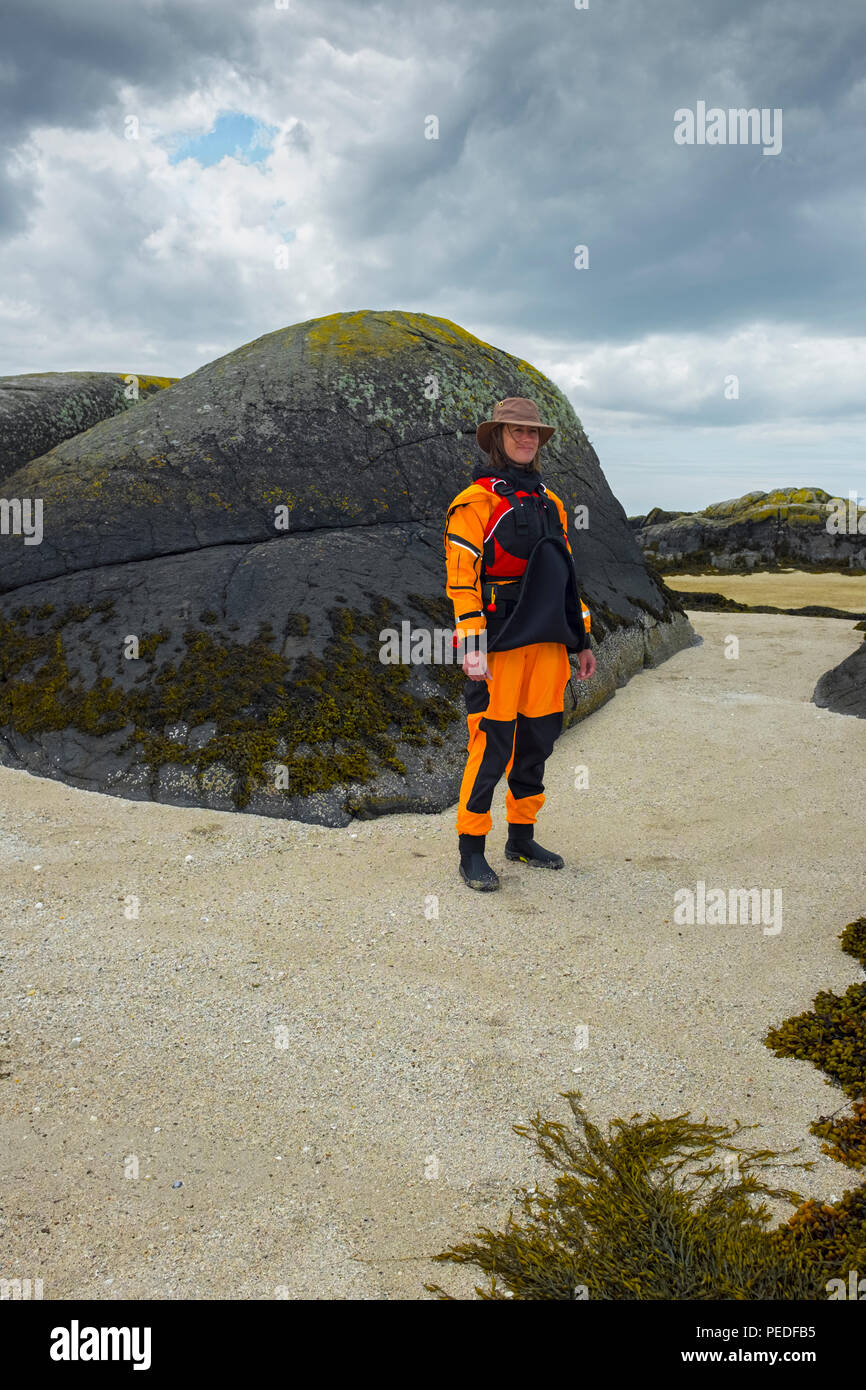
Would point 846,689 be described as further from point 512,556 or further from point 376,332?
point 376,332

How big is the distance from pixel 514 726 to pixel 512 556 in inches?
43.3

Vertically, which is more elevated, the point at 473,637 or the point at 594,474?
the point at 594,474

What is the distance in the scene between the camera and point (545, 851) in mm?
5859

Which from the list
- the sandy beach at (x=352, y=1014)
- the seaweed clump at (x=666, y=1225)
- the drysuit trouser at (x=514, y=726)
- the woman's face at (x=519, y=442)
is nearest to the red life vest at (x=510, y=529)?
the woman's face at (x=519, y=442)

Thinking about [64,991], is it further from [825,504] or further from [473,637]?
[825,504]

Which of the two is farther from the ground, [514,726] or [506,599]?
[506,599]

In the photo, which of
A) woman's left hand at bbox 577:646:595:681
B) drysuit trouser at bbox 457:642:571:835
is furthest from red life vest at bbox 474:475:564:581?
woman's left hand at bbox 577:646:595:681

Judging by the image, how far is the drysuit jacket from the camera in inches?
211

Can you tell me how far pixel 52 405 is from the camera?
1080 centimetres

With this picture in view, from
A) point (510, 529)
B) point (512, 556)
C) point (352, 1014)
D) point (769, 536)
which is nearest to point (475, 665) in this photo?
point (512, 556)

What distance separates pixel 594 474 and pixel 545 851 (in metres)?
7.58

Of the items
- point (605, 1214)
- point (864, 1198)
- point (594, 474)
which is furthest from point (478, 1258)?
point (594, 474)

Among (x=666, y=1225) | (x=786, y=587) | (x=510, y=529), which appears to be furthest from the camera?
(x=786, y=587)

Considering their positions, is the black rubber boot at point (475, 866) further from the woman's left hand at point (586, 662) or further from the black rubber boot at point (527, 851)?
the woman's left hand at point (586, 662)
